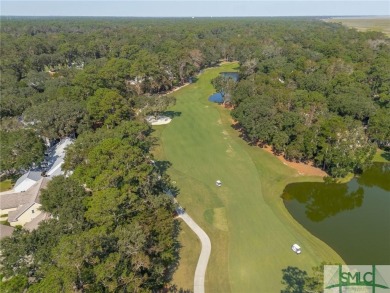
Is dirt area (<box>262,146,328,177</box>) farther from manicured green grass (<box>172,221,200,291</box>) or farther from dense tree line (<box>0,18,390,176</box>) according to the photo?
manicured green grass (<box>172,221,200,291</box>)

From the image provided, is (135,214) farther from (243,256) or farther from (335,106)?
(335,106)

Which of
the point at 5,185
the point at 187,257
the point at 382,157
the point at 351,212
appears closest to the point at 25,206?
the point at 5,185

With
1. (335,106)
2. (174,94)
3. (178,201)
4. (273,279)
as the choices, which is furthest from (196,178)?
(174,94)

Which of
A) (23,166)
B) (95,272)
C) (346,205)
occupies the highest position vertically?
(95,272)

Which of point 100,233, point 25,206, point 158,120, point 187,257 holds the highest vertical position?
point 100,233

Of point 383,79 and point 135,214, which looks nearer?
point 135,214

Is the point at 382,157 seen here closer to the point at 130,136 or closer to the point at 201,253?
the point at 201,253
